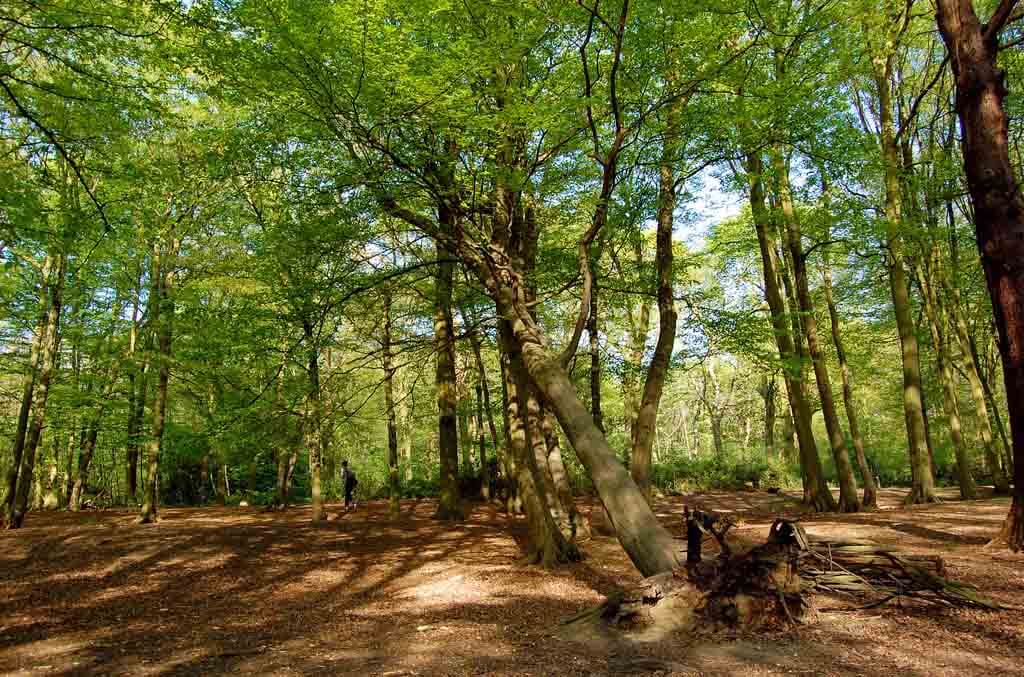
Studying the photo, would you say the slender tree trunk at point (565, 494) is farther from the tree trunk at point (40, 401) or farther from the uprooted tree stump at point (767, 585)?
the tree trunk at point (40, 401)

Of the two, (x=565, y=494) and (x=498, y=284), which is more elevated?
(x=498, y=284)

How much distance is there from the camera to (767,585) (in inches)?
173

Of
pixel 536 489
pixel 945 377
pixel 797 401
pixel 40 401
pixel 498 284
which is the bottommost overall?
pixel 536 489

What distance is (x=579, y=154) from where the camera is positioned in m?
10.1

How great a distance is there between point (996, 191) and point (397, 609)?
296 inches

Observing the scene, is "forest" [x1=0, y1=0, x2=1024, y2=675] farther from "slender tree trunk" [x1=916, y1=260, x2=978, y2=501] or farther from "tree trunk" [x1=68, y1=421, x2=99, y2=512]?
"tree trunk" [x1=68, y1=421, x2=99, y2=512]

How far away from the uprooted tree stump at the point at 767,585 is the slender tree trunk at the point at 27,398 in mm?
12527

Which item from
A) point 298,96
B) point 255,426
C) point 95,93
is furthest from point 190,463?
point 298,96

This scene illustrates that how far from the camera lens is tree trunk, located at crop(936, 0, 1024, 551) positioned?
19.2 ft

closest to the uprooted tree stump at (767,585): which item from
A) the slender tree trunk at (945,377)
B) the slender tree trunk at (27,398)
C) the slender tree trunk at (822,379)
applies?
Answer: the slender tree trunk at (822,379)

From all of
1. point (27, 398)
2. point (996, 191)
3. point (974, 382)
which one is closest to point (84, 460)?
point (27, 398)

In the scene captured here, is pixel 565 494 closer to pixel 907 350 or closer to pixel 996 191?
pixel 996 191

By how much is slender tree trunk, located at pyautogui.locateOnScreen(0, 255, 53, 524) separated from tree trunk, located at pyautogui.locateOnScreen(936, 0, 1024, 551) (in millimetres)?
15981

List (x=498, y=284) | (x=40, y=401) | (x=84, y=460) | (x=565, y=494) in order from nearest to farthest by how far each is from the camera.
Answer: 1. (x=498, y=284)
2. (x=565, y=494)
3. (x=40, y=401)
4. (x=84, y=460)
